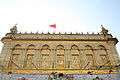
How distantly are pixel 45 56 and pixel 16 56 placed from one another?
4.06m

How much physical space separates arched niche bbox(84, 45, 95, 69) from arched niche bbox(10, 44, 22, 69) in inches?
362

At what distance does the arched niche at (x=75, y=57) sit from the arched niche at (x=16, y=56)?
7.34 metres

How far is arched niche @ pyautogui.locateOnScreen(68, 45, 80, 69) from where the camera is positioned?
18.2 meters

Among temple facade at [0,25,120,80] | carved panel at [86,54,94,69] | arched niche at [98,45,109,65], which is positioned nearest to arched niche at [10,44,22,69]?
temple facade at [0,25,120,80]

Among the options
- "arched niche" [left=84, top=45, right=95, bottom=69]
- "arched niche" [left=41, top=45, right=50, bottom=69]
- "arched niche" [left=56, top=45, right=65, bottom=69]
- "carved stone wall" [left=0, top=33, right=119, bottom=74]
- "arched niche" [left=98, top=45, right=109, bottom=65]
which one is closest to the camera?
"carved stone wall" [left=0, top=33, right=119, bottom=74]

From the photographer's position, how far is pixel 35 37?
21141 millimetres

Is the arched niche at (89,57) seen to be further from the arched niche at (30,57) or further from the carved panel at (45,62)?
the arched niche at (30,57)

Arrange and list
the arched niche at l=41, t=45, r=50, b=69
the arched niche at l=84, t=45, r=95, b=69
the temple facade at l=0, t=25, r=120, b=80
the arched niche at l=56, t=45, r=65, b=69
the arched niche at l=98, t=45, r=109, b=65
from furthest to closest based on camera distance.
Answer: the arched niche at l=98, t=45, r=109, b=65, the arched niche at l=84, t=45, r=95, b=69, the arched niche at l=56, t=45, r=65, b=69, the arched niche at l=41, t=45, r=50, b=69, the temple facade at l=0, t=25, r=120, b=80

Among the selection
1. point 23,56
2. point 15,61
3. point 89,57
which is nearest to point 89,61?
point 89,57

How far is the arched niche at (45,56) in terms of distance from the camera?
59.2ft

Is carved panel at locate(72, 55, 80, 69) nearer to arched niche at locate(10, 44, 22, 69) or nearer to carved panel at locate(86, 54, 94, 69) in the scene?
carved panel at locate(86, 54, 94, 69)

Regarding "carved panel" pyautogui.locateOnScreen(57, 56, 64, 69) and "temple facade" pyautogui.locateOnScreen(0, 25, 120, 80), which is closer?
"temple facade" pyautogui.locateOnScreen(0, 25, 120, 80)

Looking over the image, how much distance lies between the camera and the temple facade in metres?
17.7

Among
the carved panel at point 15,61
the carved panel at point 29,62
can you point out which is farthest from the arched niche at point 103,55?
the carved panel at point 15,61
